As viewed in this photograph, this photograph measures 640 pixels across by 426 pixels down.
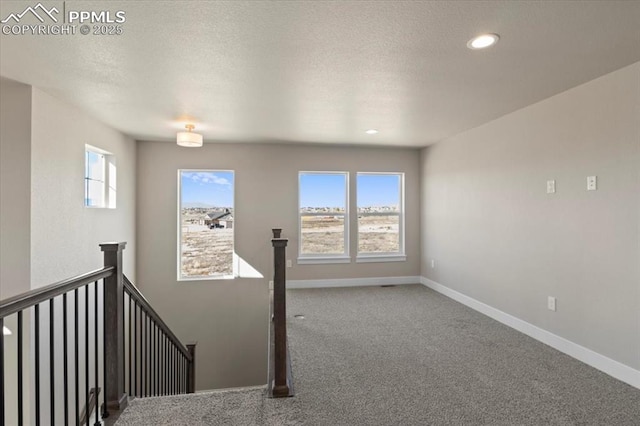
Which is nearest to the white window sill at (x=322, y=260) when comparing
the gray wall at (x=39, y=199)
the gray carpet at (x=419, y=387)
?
the gray carpet at (x=419, y=387)

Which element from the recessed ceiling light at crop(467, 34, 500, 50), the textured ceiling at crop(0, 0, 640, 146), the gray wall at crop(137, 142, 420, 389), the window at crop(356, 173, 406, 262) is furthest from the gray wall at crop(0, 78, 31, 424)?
the window at crop(356, 173, 406, 262)

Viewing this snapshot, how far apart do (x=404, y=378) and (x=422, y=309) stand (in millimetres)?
1791

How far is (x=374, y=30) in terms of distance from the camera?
195 cm

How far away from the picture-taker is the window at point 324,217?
5.45m

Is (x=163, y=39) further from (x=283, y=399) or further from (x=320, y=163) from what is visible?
(x=320, y=163)

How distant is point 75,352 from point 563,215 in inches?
145

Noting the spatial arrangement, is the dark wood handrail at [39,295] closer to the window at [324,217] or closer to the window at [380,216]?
the window at [324,217]

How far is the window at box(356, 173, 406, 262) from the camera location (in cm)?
560

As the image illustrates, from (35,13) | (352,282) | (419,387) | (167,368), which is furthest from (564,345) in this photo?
(35,13)

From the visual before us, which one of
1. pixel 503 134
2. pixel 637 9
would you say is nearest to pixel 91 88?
pixel 637 9

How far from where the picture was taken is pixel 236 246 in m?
5.27

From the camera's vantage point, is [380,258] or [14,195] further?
[380,258]

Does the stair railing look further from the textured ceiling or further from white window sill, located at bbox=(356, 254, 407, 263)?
white window sill, located at bbox=(356, 254, 407, 263)

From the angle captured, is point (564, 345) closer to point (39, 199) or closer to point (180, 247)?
point (39, 199)
